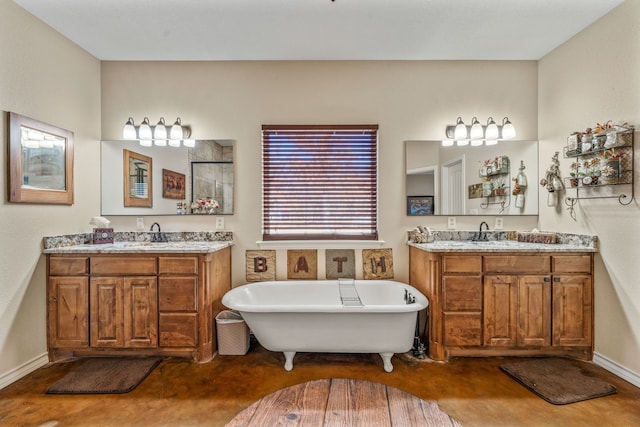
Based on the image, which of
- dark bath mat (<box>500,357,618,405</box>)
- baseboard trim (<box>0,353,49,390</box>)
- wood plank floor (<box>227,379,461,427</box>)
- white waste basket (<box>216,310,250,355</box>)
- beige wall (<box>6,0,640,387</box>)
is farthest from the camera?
beige wall (<box>6,0,640,387</box>)

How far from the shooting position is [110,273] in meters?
2.38

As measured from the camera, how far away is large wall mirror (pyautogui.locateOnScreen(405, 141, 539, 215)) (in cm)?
297

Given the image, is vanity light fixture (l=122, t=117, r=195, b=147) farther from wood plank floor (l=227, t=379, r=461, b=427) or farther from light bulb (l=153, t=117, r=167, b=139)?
wood plank floor (l=227, t=379, r=461, b=427)

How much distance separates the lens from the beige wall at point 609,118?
2.14 meters

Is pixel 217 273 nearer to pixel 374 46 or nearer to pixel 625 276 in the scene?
pixel 374 46

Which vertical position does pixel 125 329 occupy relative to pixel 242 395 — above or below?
above

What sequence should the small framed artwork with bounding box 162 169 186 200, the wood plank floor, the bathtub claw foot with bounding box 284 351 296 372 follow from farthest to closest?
the small framed artwork with bounding box 162 169 186 200 < the bathtub claw foot with bounding box 284 351 296 372 < the wood plank floor

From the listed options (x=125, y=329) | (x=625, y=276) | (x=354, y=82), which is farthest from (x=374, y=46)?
(x=125, y=329)

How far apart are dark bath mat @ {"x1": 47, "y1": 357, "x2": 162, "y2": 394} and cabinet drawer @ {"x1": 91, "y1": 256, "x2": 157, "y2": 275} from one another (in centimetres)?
68

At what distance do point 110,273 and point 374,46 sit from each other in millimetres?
2858

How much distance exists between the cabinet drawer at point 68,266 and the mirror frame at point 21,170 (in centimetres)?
47

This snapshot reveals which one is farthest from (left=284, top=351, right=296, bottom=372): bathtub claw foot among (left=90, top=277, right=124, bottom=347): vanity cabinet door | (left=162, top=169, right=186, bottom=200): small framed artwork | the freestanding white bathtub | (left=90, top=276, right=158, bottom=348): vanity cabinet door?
(left=162, top=169, right=186, bottom=200): small framed artwork

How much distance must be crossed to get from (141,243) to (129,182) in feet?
2.01

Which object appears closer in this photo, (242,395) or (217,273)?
(242,395)
